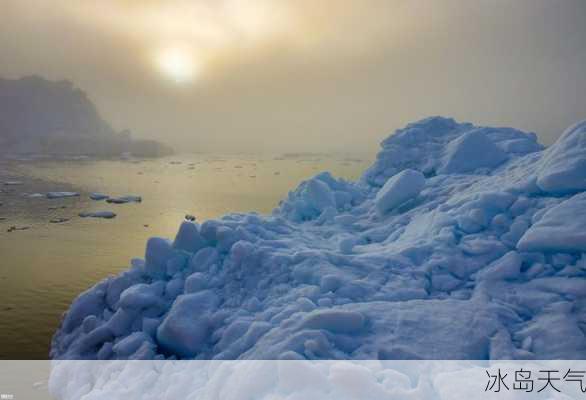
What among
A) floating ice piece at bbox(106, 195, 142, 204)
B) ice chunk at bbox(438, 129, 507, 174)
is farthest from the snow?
floating ice piece at bbox(106, 195, 142, 204)

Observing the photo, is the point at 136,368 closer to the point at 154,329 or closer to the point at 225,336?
the point at 154,329

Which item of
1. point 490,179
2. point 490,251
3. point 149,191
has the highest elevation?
point 490,179

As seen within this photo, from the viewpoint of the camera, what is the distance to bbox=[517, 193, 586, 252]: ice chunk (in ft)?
15.6

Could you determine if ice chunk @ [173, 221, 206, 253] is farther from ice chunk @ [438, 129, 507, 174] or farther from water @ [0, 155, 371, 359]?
ice chunk @ [438, 129, 507, 174]

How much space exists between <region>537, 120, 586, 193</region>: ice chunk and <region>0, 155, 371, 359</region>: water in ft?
27.8

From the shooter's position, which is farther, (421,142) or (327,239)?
(421,142)

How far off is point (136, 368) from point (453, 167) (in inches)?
273

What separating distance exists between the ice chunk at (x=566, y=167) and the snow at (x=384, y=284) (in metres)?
0.02

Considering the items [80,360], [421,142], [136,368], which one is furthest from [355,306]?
[421,142]

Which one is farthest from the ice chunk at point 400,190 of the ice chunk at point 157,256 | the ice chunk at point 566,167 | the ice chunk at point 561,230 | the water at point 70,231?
the water at point 70,231

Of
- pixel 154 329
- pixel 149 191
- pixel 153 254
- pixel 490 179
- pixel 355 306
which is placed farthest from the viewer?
pixel 149 191

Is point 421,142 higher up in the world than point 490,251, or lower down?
higher up

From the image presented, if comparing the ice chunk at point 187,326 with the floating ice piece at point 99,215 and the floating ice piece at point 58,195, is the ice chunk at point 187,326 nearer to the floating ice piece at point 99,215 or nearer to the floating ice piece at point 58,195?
the floating ice piece at point 99,215

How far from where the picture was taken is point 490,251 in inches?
214
